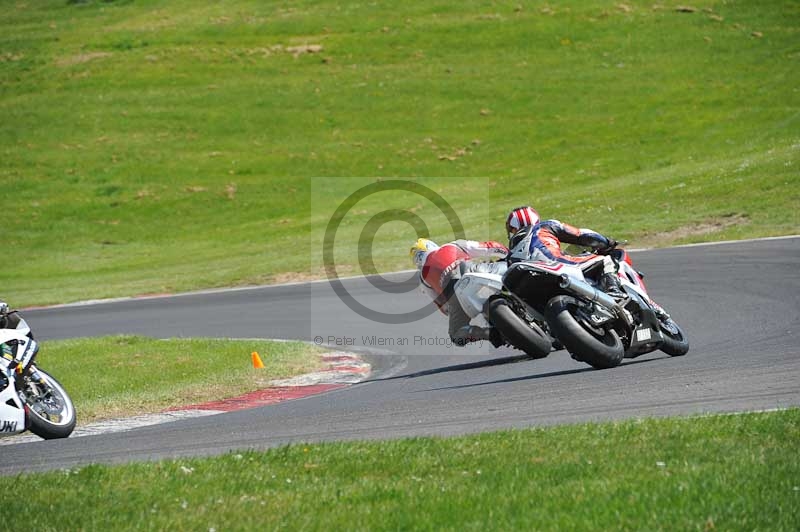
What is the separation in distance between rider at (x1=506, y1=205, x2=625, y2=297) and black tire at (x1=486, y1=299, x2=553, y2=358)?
1.75ft

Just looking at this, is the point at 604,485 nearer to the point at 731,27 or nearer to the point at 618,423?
the point at 618,423

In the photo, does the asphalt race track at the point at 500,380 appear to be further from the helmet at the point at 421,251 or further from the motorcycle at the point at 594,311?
the helmet at the point at 421,251

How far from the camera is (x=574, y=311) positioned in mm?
10430

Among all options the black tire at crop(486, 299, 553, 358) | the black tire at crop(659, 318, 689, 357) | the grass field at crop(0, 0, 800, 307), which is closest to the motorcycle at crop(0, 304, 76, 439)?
the black tire at crop(486, 299, 553, 358)

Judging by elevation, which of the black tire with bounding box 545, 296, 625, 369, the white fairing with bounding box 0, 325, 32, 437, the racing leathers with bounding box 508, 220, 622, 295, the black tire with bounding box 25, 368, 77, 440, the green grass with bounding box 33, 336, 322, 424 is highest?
the racing leathers with bounding box 508, 220, 622, 295

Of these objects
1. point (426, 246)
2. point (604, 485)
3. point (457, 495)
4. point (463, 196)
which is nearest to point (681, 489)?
point (604, 485)

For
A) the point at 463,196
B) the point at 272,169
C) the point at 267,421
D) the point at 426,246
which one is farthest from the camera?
the point at 272,169

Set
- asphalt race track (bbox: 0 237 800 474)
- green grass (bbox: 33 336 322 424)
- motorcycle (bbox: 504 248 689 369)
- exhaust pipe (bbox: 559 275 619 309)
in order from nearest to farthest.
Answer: asphalt race track (bbox: 0 237 800 474), motorcycle (bbox: 504 248 689 369), exhaust pipe (bbox: 559 275 619 309), green grass (bbox: 33 336 322 424)

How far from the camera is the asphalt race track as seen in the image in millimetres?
8398

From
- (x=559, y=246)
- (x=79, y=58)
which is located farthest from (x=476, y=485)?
(x=79, y=58)

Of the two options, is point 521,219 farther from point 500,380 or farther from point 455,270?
point 500,380

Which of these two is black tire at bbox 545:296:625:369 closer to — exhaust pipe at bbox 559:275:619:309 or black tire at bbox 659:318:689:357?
exhaust pipe at bbox 559:275:619:309

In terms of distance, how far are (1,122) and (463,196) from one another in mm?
24488

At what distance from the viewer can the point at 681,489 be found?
5.84 metres
